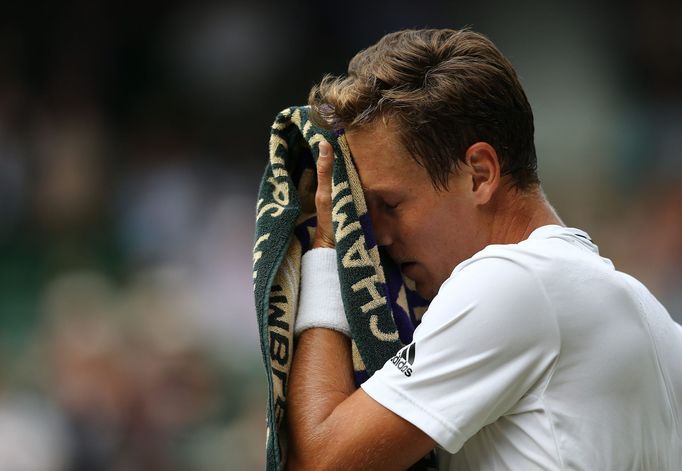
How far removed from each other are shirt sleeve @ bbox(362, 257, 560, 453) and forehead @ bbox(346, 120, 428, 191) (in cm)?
28

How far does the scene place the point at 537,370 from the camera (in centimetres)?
140

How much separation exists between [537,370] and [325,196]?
0.46m

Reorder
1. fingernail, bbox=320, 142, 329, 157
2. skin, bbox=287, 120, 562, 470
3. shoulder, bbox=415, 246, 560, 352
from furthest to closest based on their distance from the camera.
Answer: fingernail, bbox=320, 142, 329, 157, skin, bbox=287, 120, 562, 470, shoulder, bbox=415, 246, 560, 352

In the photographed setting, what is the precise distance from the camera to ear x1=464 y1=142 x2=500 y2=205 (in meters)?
1.60

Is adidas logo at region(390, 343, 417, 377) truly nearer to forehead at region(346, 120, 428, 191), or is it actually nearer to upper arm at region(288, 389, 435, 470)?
upper arm at region(288, 389, 435, 470)

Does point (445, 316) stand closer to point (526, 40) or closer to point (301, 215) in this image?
point (301, 215)

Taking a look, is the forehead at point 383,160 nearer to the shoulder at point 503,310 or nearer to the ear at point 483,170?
the ear at point 483,170

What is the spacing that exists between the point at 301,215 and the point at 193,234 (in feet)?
11.7

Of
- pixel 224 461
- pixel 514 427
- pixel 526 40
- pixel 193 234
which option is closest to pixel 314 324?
pixel 514 427

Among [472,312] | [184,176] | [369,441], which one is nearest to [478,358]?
[472,312]

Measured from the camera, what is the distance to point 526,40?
542 cm

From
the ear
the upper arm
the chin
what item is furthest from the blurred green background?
the upper arm

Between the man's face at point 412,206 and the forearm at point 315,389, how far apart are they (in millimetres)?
207

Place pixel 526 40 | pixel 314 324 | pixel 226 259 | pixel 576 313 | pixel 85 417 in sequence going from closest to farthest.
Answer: pixel 576 313
pixel 314 324
pixel 85 417
pixel 226 259
pixel 526 40
